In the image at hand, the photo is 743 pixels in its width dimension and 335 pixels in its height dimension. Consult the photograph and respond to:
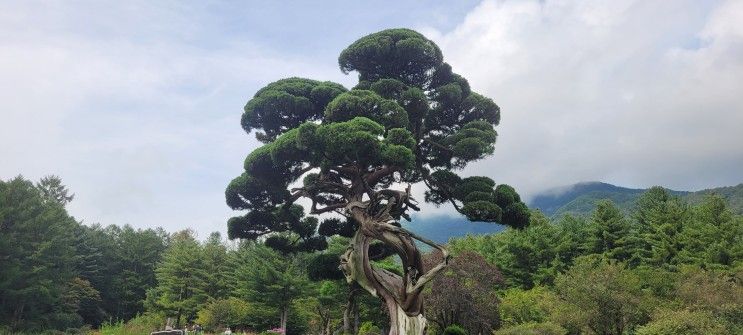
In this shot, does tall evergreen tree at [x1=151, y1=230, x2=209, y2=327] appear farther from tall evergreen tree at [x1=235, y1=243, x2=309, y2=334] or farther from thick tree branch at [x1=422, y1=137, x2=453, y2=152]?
thick tree branch at [x1=422, y1=137, x2=453, y2=152]

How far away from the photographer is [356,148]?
11055 millimetres

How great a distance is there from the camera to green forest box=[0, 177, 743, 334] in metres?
18.2

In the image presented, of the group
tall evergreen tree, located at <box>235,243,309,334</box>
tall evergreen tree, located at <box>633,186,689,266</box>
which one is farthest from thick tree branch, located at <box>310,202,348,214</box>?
tall evergreen tree, located at <box>633,186,689,266</box>

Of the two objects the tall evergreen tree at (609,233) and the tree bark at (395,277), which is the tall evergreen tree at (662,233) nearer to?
the tall evergreen tree at (609,233)

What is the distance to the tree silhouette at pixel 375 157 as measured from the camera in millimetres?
11625

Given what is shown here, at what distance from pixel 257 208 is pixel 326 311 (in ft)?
60.6

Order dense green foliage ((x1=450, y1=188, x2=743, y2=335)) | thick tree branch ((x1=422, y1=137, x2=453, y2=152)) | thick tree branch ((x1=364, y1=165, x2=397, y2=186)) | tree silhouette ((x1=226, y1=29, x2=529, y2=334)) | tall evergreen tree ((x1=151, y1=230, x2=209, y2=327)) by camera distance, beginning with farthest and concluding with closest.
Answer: tall evergreen tree ((x1=151, y1=230, x2=209, y2=327)) → dense green foliage ((x1=450, y1=188, x2=743, y2=335)) → thick tree branch ((x1=422, y1=137, x2=453, y2=152)) → thick tree branch ((x1=364, y1=165, x2=397, y2=186)) → tree silhouette ((x1=226, y1=29, x2=529, y2=334))

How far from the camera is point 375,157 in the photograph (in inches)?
448

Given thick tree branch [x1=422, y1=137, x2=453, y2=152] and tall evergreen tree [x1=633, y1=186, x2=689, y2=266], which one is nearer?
thick tree branch [x1=422, y1=137, x2=453, y2=152]

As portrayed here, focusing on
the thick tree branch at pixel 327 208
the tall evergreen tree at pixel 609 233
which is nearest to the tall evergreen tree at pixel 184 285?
the thick tree branch at pixel 327 208

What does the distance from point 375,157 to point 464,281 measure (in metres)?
13.6

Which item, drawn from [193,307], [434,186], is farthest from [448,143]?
[193,307]

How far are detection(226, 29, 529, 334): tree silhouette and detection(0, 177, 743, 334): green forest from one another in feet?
7.75

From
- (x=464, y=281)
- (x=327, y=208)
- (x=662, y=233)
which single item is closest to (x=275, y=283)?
(x=464, y=281)
